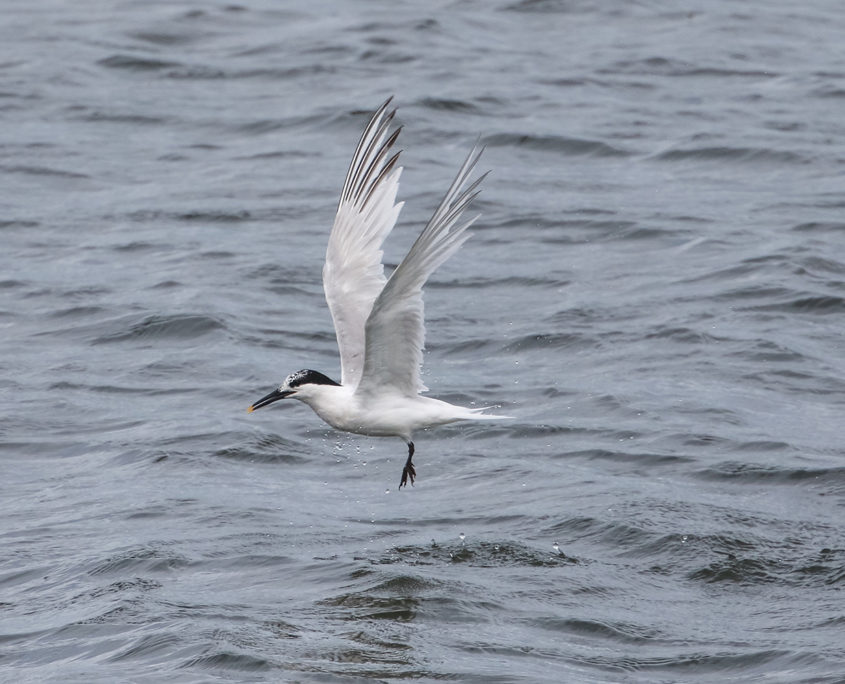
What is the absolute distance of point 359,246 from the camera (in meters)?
9.97

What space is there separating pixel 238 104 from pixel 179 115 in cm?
84

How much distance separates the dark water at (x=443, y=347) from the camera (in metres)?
8.97

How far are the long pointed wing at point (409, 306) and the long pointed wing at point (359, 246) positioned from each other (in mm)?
462

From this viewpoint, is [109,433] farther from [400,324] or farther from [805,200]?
[805,200]

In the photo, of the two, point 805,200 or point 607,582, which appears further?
point 805,200

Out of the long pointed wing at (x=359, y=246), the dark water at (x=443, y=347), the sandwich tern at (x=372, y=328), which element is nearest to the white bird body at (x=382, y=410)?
the sandwich tern at (x=372, y=328)

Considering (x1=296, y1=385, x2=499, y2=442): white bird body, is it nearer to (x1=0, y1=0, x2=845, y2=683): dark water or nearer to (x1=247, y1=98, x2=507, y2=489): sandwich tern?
(x1=247, y1=98, x2=507, y2=489): sandwich tern

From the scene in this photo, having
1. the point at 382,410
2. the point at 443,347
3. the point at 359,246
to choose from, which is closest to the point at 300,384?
the point at 382,410

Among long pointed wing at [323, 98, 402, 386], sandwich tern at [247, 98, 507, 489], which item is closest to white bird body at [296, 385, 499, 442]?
sandwich tern at [247, 98, 507, 489]

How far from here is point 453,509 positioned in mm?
10781

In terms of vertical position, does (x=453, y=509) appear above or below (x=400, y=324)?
below

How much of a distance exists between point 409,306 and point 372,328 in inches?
10.4

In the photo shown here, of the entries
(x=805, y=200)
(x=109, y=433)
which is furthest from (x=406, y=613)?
(x=805, y=200)

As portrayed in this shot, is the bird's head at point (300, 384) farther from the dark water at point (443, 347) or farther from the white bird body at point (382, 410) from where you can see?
the dark water at point (443, 347)
